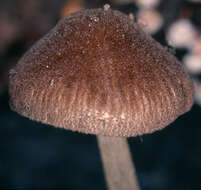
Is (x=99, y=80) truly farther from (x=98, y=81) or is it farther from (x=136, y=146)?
(x=136, y=146)

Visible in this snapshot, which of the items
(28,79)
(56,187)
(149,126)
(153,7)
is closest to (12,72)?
(28,79)

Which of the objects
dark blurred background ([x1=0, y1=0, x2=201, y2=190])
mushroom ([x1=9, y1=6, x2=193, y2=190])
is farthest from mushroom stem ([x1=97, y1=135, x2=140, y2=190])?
dark blurred background ([x1=0, y1=0, x2=201, y2=190])

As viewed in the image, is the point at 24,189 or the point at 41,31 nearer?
the point at 24,189

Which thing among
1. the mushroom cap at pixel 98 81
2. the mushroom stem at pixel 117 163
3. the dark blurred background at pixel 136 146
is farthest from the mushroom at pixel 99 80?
the dark blurred background at pixel 136 146

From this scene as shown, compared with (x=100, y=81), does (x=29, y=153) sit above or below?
below

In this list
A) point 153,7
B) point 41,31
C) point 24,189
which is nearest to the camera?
point 24,189

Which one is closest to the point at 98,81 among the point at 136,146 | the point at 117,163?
the point at 117,163

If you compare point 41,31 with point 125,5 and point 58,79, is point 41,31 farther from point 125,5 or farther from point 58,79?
point 58,79
